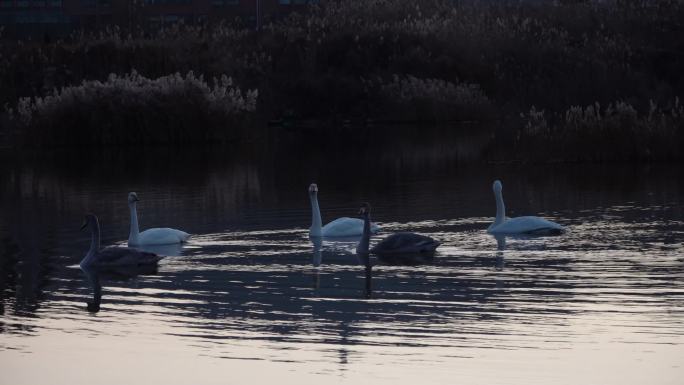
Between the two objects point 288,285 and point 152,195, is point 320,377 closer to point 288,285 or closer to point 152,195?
point 288,285

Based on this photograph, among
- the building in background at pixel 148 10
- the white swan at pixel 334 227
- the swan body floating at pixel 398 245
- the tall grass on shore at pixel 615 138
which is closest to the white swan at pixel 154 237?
the white swan at pixel 334 227

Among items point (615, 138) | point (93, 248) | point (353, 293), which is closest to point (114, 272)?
point (93, 248)

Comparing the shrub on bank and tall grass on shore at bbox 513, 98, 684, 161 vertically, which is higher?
the shrub on bank

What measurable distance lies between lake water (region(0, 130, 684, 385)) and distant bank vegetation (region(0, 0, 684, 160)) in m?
12.1

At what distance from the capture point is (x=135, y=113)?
36.6 metres

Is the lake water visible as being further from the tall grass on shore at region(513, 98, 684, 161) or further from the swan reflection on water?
the tall grass on shore at region(513, 98, 684, 161)

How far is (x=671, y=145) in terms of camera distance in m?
27.4

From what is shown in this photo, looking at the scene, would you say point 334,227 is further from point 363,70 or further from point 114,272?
point 363,70

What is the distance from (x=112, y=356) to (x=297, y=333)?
1437mm

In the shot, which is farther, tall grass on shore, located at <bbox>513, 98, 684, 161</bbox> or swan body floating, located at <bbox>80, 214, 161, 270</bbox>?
tall grass on shore, located at <bbox>513, 98, 684, 161</bbox>

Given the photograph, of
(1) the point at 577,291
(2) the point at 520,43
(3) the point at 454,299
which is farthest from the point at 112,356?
(2) the point at 520,43

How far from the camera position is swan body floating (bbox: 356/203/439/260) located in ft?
52.2

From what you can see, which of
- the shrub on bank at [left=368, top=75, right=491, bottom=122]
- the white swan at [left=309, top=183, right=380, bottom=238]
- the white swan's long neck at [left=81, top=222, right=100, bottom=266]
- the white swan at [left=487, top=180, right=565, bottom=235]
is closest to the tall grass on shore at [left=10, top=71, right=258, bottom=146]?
the shrub on bank at [left=368, top=75, right=491, bottom=122]

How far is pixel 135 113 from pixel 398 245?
2145 centimetres
